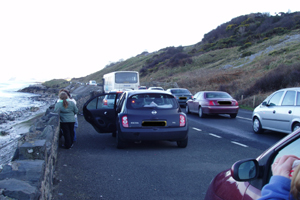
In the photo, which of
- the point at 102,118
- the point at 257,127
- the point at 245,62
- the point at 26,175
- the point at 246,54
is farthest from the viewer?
the point at 246,54

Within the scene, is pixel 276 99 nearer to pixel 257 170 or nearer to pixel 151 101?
pixel 151 101

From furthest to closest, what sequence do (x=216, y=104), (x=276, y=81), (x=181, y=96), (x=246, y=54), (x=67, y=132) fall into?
1. (x=246, y=54)
2. (x=276, y=81)
3. (x=181, y=96)
4. (x=216, y=104)
5. (x=67, y=132)

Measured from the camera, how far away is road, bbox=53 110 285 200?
4914 mm

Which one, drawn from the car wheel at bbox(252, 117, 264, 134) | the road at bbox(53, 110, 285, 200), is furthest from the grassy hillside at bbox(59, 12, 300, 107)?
the road at bbox(53, 110, 285, 200)

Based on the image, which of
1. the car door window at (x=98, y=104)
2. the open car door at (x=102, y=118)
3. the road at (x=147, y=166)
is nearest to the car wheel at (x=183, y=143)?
the road at (x=147, y=166)

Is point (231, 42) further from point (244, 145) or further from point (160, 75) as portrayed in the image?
point (244, 145)

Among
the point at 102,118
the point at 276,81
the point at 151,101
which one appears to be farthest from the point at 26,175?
the point at 276,81

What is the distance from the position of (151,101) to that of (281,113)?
4.34 m

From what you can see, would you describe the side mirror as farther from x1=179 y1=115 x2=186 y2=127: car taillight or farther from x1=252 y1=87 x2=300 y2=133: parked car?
x1=252 y1=87 x2=300 y2=133: parked car

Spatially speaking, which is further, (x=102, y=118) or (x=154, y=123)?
(x=102, y=118)

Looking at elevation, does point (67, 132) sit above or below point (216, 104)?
below

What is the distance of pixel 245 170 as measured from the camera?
6.81ft

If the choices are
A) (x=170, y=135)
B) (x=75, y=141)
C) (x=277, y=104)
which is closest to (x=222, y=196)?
(x=170, y=135)

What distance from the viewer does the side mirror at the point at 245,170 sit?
204 cm
